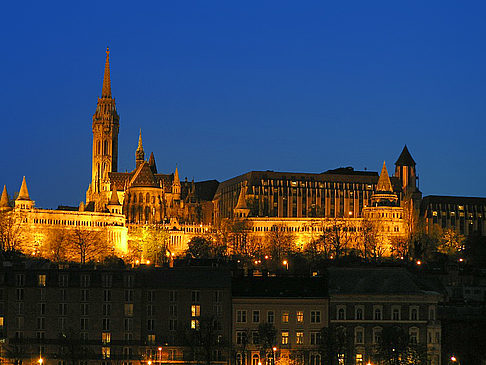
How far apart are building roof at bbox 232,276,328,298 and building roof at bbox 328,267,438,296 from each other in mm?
1389

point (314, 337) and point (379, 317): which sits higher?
point (379, 317)

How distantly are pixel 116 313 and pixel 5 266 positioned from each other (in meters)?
14.3

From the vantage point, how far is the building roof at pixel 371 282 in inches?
5207

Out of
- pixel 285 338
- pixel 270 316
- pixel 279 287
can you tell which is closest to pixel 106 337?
pixel 270 316

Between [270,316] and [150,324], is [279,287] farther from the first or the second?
[150,324]

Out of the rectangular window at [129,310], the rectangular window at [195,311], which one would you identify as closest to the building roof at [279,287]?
the rectangular window at [195,311]

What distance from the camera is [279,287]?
437 feet

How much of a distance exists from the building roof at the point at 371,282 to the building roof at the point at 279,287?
4.56ft

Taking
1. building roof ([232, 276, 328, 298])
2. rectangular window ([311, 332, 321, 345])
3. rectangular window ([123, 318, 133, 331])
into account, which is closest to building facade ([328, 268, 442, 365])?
building roof ([232, 276, 328, 298])

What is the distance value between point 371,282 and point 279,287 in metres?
9.20

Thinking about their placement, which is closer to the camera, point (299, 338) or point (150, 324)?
point (150, 324)

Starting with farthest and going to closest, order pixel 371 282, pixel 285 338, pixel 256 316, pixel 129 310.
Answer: pixel 371 282 → pixel 256 316 → pixel 285 338 → pixel 129 310

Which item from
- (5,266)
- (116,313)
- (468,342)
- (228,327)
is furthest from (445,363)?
(5,266)

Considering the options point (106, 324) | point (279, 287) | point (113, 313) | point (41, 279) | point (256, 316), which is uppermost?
point (41, 279)
